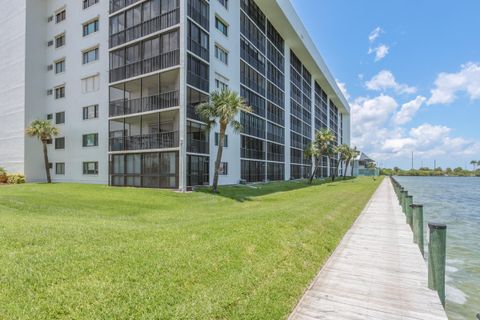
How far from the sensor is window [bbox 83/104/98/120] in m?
29.0

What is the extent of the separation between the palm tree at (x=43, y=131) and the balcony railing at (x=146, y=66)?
8.67 metres

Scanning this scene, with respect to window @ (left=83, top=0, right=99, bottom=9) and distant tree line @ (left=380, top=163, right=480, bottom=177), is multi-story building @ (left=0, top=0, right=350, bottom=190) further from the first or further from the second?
distant tree line @ (left=380, top=163, right=480, bottom=177)

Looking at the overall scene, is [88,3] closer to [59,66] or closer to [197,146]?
[59,66]

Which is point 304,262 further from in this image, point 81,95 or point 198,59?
point 81,95

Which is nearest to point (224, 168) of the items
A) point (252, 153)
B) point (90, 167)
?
point (252, 153)

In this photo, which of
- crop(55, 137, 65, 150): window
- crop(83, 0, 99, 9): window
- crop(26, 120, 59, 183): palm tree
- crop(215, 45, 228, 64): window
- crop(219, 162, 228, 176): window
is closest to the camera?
crop(215, 45, 228, 64): window

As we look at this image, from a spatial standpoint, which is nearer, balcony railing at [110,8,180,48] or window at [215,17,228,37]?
balcony railing at [110,8,180,48]

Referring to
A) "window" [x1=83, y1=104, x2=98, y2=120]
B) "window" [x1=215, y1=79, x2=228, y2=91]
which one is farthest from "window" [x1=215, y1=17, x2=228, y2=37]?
"window" [x1=83, y1=104, x2=98, y2=120]

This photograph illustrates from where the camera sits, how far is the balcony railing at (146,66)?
23141 millimetres

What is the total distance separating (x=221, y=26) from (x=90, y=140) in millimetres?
16971

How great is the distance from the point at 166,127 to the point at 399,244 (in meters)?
21.8

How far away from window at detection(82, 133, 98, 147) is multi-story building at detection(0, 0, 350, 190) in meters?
0.10

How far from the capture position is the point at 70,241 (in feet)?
22.4

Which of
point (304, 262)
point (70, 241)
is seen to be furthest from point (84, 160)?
point (304, 262)
